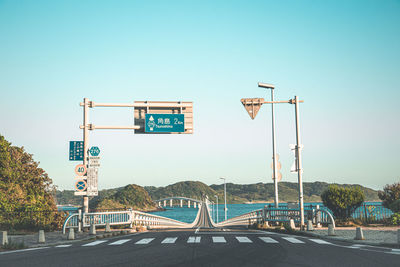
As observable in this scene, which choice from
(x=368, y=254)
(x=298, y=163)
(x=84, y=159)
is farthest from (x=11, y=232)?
(x=368, y=254)

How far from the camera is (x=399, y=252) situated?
1257 cm

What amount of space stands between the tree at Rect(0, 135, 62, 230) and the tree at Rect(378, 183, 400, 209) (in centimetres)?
2461

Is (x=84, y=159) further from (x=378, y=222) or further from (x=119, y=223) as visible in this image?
(x=378, y=222)

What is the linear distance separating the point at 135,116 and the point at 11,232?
1081 centimetres

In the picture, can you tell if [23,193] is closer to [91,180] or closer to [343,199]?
[91,180]

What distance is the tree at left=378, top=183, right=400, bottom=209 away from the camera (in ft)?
96.1

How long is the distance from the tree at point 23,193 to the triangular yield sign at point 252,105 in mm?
15704

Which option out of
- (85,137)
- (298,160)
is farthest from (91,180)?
(298,160)

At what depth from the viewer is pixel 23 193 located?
1347 inches

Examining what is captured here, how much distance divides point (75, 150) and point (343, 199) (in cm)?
1939

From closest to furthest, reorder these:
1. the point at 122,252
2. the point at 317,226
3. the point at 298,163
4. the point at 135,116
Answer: the point at 122,252
the point at 298,163
the point at 317,226
the point at 135,116

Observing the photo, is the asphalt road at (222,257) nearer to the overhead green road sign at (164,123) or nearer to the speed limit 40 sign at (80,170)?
the speed limit 40 sign at (80,170)

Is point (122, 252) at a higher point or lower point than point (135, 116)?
lower

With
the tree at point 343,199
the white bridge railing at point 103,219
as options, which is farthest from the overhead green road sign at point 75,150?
the tree at point 343,199
